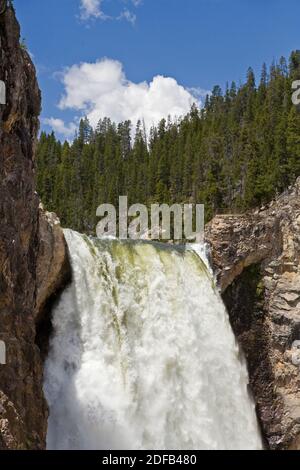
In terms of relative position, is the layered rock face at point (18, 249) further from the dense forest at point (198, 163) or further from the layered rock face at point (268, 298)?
the dense forest at point (198, 163)

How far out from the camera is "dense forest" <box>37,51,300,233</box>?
5384 centimetres

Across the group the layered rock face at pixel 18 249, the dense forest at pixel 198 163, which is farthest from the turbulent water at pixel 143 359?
the dense forest at pixel 198 163

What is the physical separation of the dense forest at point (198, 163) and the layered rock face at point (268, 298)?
16267 millimetres

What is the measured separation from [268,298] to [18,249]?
19.8 meters

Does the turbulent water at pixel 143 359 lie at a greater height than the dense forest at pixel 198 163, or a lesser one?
lesser

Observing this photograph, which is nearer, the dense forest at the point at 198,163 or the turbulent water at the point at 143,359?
the turbulent water at the point at 143,359

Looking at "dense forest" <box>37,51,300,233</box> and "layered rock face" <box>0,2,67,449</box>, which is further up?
"dense forest" <box>37,51,300,233</box>

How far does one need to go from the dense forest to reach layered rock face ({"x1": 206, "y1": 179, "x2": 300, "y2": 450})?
16267 mm

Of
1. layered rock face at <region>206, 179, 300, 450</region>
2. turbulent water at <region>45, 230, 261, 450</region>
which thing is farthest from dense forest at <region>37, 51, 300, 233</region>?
turbulent water at <region>45, 230, 261, 450</region>

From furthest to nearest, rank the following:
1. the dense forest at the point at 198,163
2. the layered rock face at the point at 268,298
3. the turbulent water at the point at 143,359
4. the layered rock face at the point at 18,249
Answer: the dense forest at the point at 198,163, the layered rock face at the point at 268,298, the turbulent water at the point at 143,359, the layered rock face at the point at 18,249

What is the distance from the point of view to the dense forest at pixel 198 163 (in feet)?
177

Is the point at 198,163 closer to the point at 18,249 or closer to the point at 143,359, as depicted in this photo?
the point at 143,359

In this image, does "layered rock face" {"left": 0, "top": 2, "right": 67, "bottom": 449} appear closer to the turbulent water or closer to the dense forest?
the turbulent water
